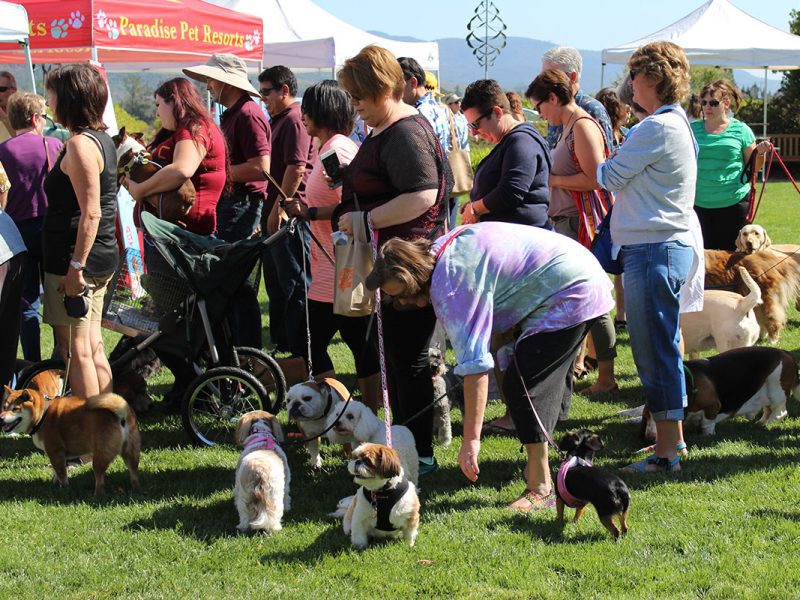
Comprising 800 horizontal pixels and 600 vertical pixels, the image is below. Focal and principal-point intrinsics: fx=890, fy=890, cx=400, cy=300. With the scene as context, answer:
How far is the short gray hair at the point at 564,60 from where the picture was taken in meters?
5.87

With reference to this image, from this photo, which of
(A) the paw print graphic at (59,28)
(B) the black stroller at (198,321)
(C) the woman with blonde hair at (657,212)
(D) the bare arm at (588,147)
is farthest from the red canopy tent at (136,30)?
(C) the woman with blonde hair at (657,212)

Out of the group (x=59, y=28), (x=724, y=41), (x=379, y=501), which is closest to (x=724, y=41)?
(x=724, y=41)

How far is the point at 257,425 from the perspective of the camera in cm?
420

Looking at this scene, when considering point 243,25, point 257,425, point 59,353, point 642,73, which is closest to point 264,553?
point 257,425

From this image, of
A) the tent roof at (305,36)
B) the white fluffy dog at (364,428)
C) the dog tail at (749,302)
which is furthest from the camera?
the tent roof at (305,36)

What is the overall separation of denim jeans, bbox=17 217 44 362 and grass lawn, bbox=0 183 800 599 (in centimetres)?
148

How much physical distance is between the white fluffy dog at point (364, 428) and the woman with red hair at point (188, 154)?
1656 mm

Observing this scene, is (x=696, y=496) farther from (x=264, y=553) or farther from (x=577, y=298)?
(x=264, y=553)

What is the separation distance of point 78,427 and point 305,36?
1228 centimetres

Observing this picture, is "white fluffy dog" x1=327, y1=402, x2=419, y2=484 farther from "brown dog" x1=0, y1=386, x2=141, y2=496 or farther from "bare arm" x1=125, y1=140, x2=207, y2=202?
"bare arm" x1=125, y1=140, x2=207, y2=202

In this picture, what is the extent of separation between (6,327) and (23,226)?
131 cm

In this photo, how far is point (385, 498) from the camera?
11.5ft

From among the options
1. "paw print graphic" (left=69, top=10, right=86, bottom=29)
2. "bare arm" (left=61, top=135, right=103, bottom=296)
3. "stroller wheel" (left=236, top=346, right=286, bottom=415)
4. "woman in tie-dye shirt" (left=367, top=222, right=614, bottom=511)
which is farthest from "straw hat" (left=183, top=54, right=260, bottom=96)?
"paw print graphic" (left=69, top=10, right=86, bottom=29)

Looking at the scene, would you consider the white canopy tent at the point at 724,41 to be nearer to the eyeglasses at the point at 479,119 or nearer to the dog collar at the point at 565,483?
the eyeglasses at the point at 479,119
